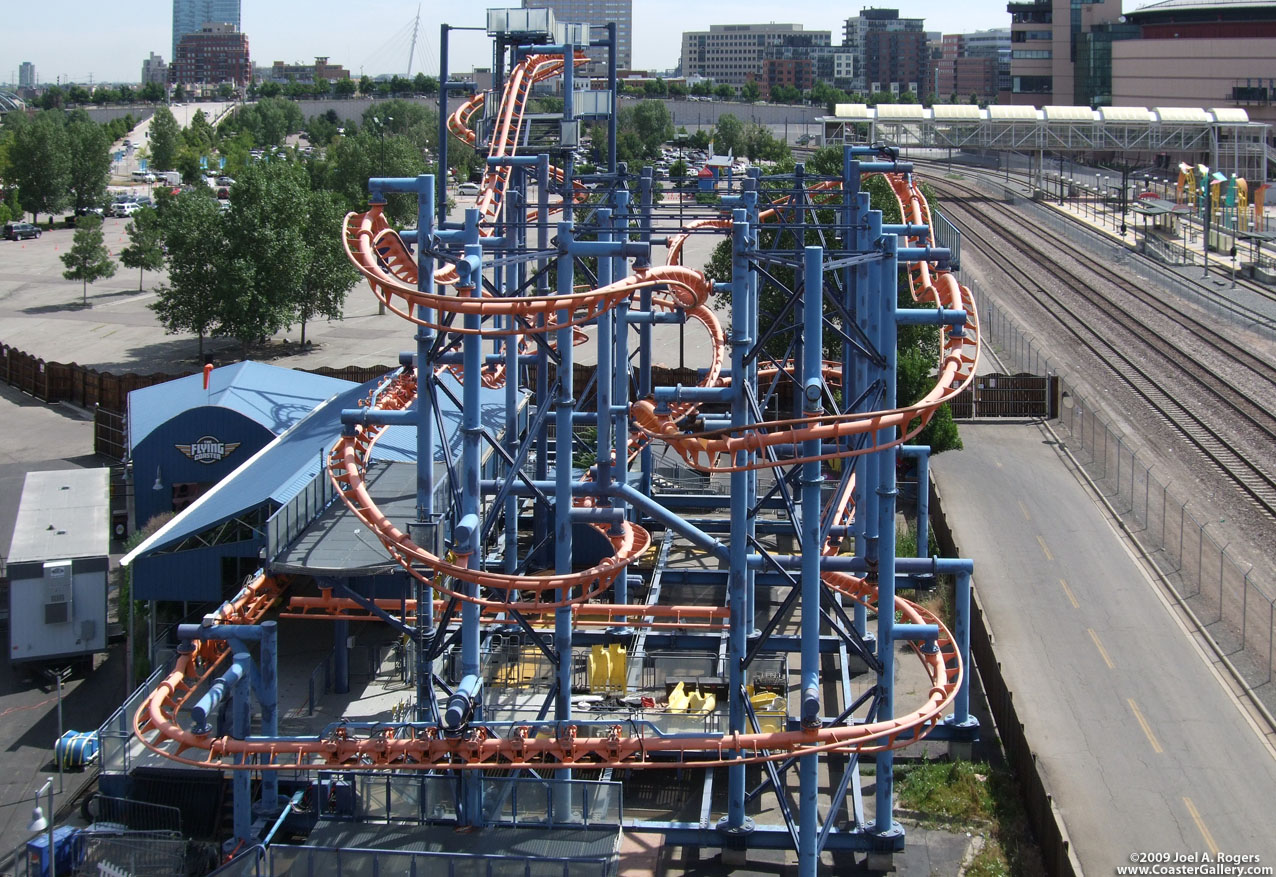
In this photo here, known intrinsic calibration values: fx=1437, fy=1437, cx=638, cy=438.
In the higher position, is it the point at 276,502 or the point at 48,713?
the point at 276,502

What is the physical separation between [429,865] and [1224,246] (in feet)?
270

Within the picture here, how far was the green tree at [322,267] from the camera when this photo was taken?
58312 mm

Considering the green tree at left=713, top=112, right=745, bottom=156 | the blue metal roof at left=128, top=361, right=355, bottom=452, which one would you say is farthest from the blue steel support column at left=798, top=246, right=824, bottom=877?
the green tree at left=713, top=112, right=745, bottom=156

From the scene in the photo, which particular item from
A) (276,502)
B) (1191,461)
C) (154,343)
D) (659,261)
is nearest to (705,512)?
(276,502)

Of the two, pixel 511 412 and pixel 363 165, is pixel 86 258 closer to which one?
pixel 363 165

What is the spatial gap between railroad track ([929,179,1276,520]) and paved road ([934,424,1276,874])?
6828 millimetres

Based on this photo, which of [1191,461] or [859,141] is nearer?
[1191,461]

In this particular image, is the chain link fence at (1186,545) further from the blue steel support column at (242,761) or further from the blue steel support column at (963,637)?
the blue steel support column at (242,761)

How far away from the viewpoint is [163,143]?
480ft

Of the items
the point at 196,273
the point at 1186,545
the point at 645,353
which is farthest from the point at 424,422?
the point at 196,273

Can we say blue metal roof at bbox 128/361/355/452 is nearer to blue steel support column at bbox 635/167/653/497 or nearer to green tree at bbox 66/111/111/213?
blue steel support column at bbox 635/167/653/497

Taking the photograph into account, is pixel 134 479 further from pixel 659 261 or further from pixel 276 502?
pixel 659 261

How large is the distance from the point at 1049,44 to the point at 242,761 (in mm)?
161504

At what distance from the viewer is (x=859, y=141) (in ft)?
381
